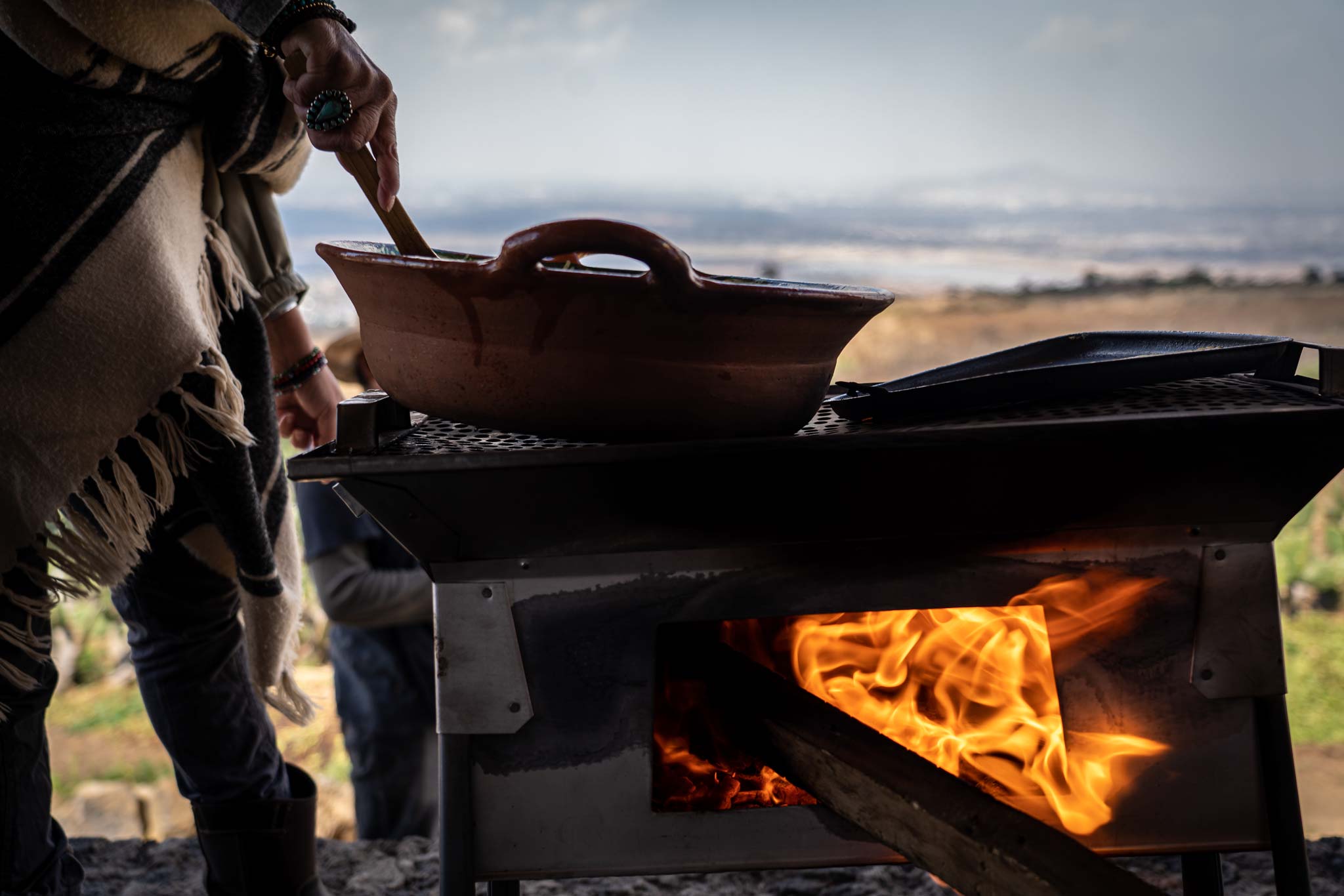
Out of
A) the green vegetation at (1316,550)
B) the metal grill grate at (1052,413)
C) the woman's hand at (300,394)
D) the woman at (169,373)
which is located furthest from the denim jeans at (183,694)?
the green vegetation at (1316,550)

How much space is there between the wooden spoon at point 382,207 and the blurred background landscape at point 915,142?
2115 millimetres

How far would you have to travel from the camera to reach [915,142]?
363 cm

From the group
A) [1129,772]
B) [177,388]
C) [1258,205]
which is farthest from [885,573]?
[1258,205]

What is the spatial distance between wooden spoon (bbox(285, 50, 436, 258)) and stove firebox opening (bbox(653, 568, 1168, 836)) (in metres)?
0.52

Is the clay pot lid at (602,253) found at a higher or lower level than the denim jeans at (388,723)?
higher

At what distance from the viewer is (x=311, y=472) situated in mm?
864

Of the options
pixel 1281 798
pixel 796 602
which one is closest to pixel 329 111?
pixel 796 602

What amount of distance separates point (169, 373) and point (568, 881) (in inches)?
40.8

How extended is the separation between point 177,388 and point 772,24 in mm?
2851

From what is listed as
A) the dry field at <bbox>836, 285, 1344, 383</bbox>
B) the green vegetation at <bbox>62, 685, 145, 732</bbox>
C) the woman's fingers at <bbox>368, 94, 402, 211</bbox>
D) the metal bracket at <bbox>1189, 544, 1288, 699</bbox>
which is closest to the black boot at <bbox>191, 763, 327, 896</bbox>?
the woman's fingers at <bbox>368, 94, 402, 211</bbox>

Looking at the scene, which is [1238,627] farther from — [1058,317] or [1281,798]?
[1058,317]

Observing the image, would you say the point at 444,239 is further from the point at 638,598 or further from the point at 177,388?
the point at 638,598

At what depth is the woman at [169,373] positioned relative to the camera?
1015 mm

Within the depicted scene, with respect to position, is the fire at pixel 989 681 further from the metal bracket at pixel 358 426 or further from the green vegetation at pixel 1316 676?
the green vegetation at pixel 1316 676
